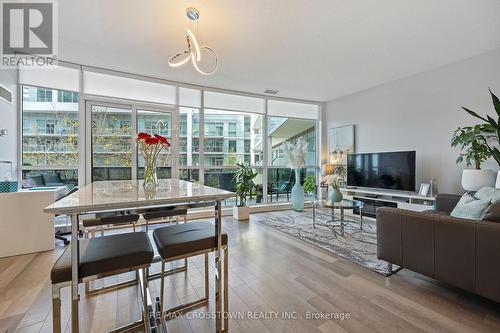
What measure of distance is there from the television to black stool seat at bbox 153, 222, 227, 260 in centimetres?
392

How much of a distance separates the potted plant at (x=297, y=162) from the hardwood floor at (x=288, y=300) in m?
2.74

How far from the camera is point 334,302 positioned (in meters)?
1.86

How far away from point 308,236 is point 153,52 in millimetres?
3623

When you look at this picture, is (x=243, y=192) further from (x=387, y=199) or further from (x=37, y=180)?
(x=37, y=180)

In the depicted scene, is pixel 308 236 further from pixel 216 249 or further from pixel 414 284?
pixel 216 249

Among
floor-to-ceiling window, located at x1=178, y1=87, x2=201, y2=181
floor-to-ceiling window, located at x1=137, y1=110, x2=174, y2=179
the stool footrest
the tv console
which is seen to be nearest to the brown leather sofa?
the stool footrest

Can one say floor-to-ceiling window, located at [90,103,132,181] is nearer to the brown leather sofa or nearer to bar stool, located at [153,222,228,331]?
bar stool, located at [153,222,228,331]

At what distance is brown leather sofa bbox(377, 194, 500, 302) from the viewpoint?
1.65m

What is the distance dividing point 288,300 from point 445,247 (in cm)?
137

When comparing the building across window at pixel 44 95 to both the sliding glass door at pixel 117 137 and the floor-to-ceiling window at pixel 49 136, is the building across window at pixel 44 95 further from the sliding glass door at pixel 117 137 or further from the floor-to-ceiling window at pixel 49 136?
the sliding glass door at pixel 117 137

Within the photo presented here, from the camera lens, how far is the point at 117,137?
13.6ft

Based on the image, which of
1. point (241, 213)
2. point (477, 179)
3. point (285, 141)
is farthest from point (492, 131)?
point (241, 213)

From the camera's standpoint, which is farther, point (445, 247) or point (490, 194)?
point (490, 194)

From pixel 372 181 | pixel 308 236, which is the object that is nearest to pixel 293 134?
pixel 372 181
